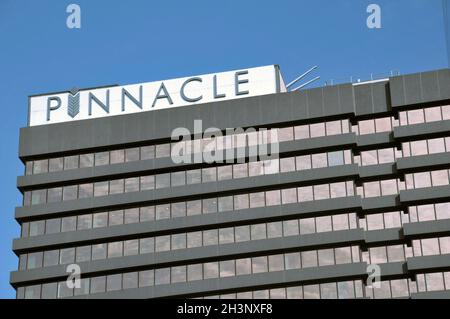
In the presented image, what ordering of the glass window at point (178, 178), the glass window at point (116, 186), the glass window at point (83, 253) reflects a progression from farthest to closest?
the glass window at point (116, 186) → the glass window at point (178, 178) → the glass window at point (83, 253)

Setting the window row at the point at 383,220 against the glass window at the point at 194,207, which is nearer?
the window row at the point at 383,220

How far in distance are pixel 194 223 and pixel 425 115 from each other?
3133cm

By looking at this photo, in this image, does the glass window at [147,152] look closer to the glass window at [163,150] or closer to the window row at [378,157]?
the glass window at [163,150]

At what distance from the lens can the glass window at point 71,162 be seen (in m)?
124

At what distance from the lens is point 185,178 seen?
11931 cm

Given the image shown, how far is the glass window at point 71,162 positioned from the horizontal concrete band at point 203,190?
5574mm

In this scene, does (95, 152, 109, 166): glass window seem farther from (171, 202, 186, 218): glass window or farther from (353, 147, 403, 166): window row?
(353, 147, 403, 166): window row

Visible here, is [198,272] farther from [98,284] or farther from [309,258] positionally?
[309,258]

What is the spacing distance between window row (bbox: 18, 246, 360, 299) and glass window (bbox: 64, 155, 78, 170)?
631 inches

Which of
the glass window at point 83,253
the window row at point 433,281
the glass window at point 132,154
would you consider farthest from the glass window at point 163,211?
the window row at point 433,281

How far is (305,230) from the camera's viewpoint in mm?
112500

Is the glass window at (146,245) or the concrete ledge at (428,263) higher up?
the glass window at (146,245)

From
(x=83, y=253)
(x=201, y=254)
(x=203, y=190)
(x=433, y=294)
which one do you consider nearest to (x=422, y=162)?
(x=433, y=294)

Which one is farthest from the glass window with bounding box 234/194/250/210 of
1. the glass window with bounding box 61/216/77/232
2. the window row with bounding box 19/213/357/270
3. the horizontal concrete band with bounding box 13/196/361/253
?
the glass window with bounding box 61/216/77/232
